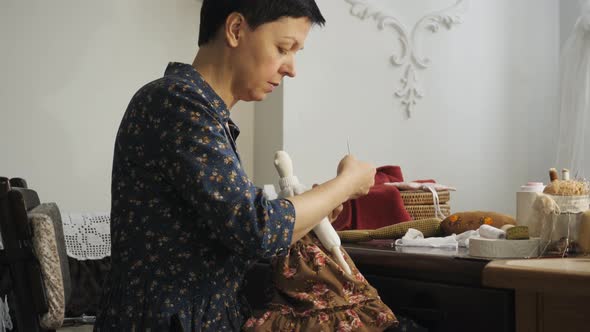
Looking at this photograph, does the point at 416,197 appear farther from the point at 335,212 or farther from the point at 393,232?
the point at 335,212

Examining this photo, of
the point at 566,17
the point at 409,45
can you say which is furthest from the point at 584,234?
the point at 566,17

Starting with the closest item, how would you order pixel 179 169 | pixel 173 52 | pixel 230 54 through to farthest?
1. pixel 179 169
2. pixel 230 54
3. pixel 173 52

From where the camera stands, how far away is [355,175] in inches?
47.0

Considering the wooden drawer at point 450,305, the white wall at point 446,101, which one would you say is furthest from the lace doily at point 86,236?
the wooden drawer at point 450,305

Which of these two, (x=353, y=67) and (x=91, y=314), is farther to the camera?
(x=353, y=67)

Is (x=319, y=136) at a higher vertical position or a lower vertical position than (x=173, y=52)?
lower

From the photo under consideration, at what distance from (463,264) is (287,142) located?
7.03 feet

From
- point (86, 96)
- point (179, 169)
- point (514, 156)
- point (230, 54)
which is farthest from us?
point (514, 156)

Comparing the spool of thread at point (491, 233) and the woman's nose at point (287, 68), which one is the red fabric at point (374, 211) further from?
the woman's nose at point (287, 68)

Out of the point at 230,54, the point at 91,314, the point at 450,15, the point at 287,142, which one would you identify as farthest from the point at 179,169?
the point at 450,15

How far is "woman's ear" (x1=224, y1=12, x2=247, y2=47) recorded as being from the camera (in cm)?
116

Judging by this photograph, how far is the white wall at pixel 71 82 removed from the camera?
9.96ft

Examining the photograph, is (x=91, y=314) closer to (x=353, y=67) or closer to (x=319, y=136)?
(x=319, y=136)

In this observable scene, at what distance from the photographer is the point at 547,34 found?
3746mm
